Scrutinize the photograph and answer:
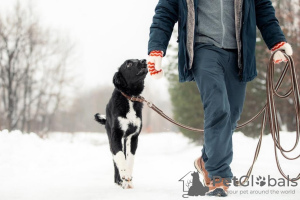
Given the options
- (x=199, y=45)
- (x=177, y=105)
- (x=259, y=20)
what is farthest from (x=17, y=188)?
(x=177, y=105)

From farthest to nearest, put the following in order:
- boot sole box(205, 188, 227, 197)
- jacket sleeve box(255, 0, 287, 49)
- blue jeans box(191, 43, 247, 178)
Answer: jacket sleeve box(255, 0, 287, 49) < blue jeans box(191, 43, 247, 178) < boot sole box(205, 188, 227, 197)

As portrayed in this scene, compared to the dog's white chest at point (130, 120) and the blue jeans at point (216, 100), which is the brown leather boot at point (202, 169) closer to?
the blue jeans at point (216, 100)

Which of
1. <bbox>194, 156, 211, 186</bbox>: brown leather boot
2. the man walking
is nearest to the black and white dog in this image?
<bbox>194, 156, 211, 186</bbox>: brown leather boot

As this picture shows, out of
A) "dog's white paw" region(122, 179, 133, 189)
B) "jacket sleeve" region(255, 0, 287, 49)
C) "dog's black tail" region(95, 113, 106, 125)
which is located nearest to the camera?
"jacket sleeve" region(255, 0, 287, 49)

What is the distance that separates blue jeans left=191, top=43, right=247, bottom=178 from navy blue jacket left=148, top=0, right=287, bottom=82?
13 centimetres

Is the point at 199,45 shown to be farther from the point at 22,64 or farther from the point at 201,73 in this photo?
the point at 22,64

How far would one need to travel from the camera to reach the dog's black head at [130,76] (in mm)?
4215

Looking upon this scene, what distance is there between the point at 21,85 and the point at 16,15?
5.51m

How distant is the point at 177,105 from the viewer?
16.4m

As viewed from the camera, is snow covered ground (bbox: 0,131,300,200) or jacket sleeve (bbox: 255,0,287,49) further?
jacket sleeve (bbox: 255,0,287,49)

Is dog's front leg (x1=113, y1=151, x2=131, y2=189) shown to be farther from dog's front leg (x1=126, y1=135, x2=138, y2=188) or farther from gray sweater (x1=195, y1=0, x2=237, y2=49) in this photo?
gray sweater (x1=195, y1=0, x2=237, y2=49)

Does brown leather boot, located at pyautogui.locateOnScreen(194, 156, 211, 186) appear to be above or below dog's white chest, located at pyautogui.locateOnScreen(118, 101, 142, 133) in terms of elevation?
below

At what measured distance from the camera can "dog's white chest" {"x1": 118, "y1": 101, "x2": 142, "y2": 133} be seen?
4.08m

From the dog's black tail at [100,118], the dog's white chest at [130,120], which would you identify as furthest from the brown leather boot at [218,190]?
the dog's black tail at [100,118]
